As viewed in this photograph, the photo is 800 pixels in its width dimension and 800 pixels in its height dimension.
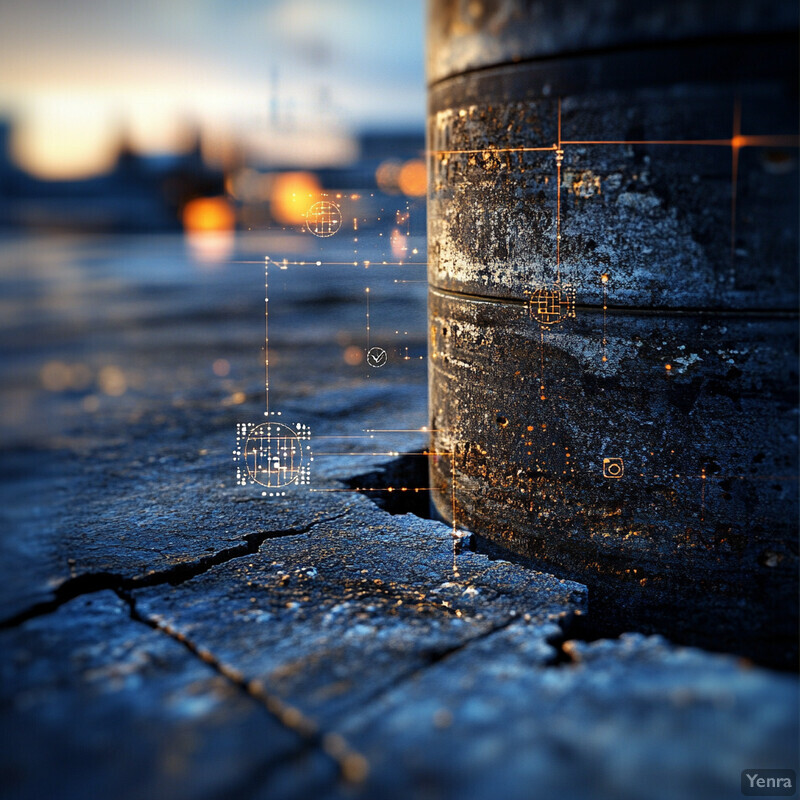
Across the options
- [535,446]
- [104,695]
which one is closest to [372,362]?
[535,446]

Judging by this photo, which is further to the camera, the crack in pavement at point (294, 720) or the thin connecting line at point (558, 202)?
the thin connecting line at point (558, 202)

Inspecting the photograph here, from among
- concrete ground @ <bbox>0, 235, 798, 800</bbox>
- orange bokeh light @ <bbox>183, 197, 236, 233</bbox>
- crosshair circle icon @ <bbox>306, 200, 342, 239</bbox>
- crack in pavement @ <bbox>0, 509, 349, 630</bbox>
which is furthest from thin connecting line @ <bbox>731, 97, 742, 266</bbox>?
orange bokeh light @ <bbox>183, 197, 236, 233</bbox>

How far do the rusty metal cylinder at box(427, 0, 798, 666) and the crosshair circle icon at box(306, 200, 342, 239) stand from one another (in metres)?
1.34

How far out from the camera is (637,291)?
91.7 inches

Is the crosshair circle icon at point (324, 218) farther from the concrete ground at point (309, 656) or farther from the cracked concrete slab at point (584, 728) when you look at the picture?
the cracked concrete slab at point (584, 728)

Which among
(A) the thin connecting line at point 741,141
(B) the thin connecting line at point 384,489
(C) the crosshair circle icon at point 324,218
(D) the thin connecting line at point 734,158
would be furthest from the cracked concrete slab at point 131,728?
(C) the crosshair circle icon at point 324,218

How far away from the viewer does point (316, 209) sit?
4031 millimetres

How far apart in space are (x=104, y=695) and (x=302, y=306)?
329 inches

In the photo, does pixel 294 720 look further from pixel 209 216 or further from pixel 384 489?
pixel 209 216

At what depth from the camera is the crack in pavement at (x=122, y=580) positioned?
2.23 metres

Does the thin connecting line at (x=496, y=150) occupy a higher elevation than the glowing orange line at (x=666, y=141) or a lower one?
higher

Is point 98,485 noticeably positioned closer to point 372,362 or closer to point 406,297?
point 372,362

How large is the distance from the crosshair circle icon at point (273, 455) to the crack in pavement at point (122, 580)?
0.73 meters

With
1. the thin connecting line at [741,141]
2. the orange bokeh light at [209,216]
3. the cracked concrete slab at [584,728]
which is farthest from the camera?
the orange bokeh light at [209,216]
